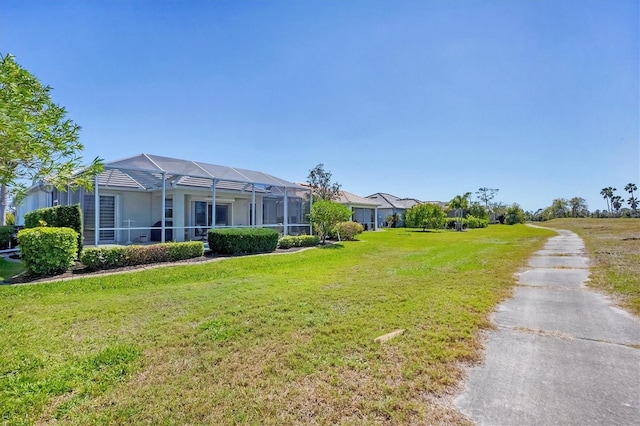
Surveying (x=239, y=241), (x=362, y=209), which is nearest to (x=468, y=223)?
(x=362, y=209)

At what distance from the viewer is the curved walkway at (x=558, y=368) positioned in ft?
8.59

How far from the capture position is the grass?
28.5 ft

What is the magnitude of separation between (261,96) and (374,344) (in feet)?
48.2

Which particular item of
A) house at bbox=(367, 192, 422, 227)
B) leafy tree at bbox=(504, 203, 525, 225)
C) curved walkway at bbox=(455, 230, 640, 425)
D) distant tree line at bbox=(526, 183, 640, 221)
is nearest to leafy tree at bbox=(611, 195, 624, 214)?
distant tree line at bbox=(526, 183, 640, 221)

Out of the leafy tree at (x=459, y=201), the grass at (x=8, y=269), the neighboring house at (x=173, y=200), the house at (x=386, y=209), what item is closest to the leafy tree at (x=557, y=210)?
the leafy tree at (x=459, y=201)

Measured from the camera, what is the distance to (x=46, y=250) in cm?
845

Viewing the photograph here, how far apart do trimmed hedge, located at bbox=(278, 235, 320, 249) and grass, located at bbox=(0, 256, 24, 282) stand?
944 cm

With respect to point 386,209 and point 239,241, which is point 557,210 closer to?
point 386,209

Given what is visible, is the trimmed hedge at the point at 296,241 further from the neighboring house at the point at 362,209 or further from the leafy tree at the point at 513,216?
the leafy tree at the point at 513,216

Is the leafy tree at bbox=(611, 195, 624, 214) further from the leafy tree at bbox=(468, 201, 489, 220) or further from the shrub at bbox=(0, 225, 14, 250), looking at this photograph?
the shrub at bbox=(0, 225, 14, 250)

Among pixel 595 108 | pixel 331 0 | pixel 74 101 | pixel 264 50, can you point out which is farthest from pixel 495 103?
pixel 74 101

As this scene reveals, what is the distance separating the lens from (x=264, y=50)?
12445 mm

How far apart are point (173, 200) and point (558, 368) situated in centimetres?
1599

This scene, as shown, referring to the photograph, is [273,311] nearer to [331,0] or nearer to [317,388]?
[317,388]
